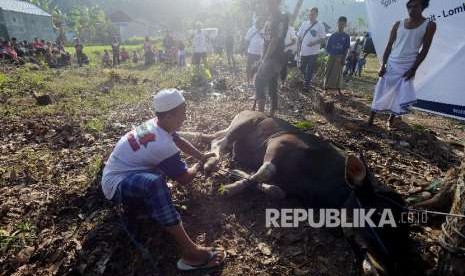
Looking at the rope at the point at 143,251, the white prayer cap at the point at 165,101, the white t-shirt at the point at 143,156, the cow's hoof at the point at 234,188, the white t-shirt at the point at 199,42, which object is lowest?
the rope at the point at 143,251

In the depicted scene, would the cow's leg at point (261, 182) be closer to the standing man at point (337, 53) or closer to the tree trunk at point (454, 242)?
the tree trunk at point (454, 242)

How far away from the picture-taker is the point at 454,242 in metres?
2.49

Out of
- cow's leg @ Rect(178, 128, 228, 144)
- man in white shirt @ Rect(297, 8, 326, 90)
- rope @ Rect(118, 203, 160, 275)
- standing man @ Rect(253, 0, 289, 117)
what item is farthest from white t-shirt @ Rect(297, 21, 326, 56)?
rope @ Rect(118, 203, 160, 275)

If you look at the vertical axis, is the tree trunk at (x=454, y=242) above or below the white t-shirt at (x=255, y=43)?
below

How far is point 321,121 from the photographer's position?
24.3 ft

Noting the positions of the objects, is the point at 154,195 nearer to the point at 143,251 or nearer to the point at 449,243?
the point at 143,251

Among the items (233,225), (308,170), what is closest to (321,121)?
(308,170)

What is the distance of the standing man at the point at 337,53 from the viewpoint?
32.0 ft

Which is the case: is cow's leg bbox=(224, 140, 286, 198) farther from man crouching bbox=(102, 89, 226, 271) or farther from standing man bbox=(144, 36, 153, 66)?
standing man bbox=(144, 36, 153, 66)

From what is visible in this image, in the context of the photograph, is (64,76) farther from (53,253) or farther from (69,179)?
(53,253)

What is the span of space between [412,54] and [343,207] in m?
3.81

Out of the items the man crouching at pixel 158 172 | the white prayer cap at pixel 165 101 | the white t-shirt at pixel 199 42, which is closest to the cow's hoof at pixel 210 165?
the man crouching at pixel 158 172

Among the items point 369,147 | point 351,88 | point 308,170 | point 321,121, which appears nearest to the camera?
point 308,170

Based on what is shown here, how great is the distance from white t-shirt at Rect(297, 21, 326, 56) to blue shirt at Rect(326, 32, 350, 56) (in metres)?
0.33
